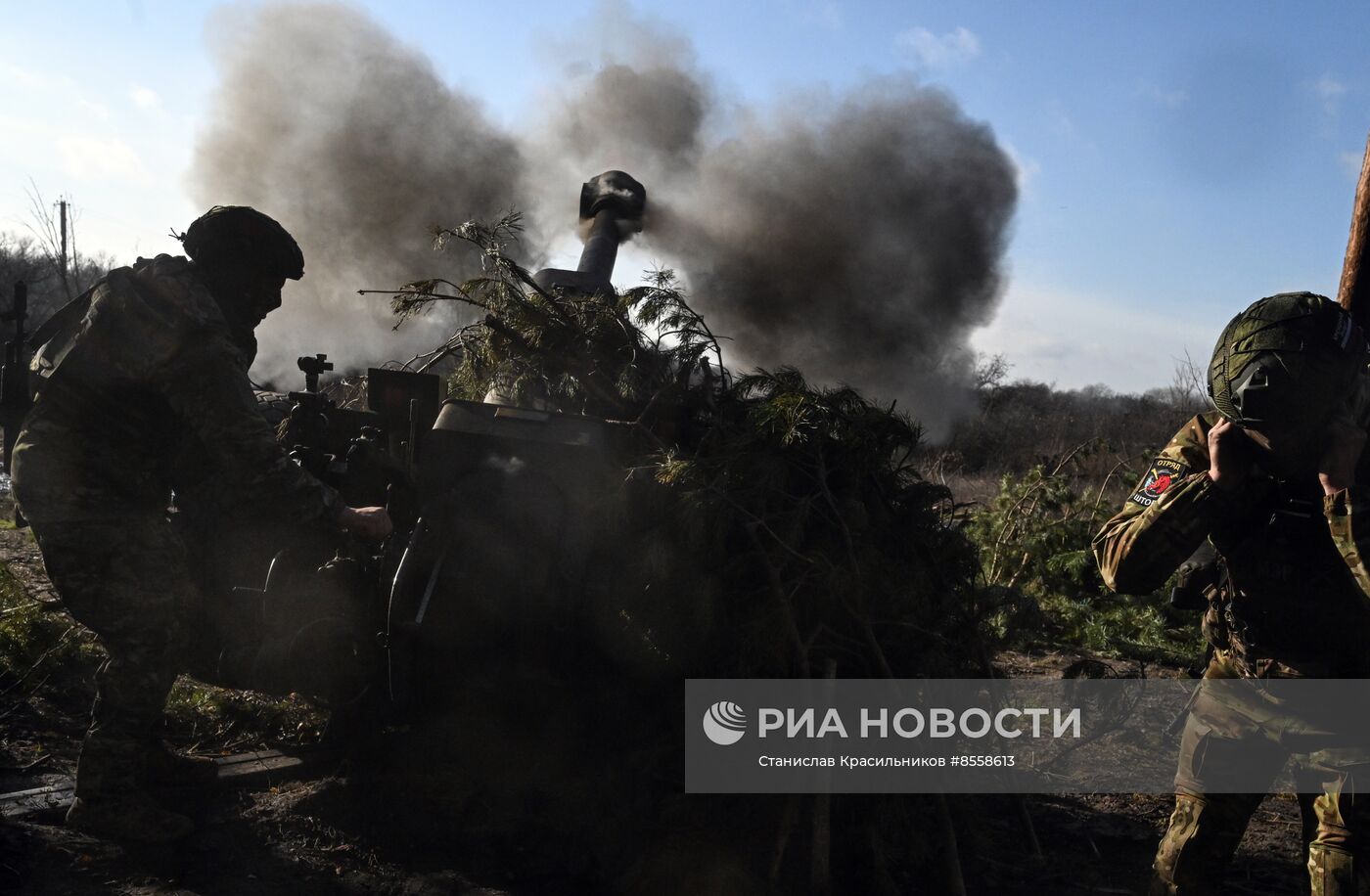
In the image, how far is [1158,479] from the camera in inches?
123

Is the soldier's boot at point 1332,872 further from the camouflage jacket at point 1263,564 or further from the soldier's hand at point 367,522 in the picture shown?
the soldier's hand at point 367,522

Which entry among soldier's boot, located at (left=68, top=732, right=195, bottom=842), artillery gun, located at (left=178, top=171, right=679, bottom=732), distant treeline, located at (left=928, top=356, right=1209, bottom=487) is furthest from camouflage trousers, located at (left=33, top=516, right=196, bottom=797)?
distant treeline, located at (left=928, top=356, right=1209, bottom=487)

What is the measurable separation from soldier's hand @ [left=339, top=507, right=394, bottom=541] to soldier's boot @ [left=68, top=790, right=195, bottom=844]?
4.07 feet

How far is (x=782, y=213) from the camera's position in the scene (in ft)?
34.2

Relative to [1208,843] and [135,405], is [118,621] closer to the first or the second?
[135,405]

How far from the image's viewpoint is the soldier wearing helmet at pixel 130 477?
12.9 ft

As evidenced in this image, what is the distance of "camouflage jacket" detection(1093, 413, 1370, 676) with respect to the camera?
9.32 feet

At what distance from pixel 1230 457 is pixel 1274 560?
1.03ft

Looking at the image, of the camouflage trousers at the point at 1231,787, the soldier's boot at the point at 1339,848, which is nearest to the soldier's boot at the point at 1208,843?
the camouflage trousers at the point at 1231,787

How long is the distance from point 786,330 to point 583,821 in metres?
6.89

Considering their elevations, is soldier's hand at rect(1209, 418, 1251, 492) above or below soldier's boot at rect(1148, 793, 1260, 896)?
above

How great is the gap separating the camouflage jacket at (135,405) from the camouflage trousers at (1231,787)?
120 inches

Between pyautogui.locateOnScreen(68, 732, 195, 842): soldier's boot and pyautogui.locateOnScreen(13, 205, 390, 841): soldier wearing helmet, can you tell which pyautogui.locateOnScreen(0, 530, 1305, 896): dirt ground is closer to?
pyautogui.locateOnScreen(68, 732, 195, 842): soldier's boot

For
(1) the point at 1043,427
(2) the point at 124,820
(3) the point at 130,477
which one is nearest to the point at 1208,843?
(2) the point at 124,820
